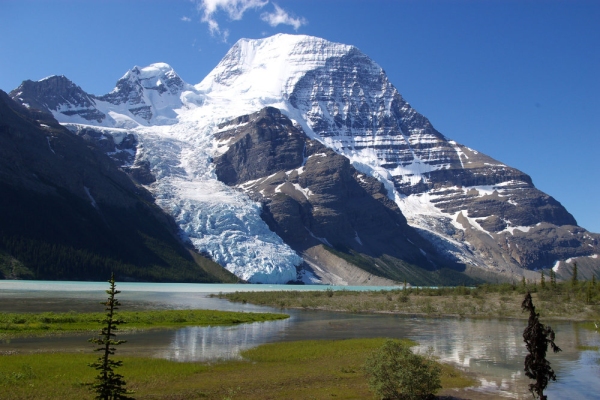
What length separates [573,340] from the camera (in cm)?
5656

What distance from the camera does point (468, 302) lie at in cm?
10544

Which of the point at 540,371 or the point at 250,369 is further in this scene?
the point at 250,369

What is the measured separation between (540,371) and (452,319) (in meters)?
67.8

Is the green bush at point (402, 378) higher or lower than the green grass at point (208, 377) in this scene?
higher

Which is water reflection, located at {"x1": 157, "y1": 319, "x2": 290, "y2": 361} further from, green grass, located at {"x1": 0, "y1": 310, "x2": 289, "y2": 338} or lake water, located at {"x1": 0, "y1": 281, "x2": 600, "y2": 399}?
green grass, located at {"x1": 0, "y1": 310, "x2": 289, "y2": 338}

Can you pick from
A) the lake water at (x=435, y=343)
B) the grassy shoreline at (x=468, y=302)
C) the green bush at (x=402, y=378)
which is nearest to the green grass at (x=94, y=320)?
the lake water at (x=435, y=343)

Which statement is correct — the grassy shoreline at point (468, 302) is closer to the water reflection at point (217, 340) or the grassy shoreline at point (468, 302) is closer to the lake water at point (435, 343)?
the lake water at point (435, 343)

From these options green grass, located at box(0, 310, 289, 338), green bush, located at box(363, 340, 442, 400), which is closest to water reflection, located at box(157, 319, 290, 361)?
green grass, located at box(0, 310, 289, 338)

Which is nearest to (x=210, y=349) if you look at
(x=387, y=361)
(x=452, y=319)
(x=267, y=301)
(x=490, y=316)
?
(x=387, y=361)

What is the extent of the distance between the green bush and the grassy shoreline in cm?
6458

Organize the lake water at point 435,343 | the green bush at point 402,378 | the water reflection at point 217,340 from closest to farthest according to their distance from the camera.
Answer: the green bush at point 402,378
the lake water at point 435,343
the water reflection at point 217,340

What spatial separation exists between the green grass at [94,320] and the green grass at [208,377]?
41.7 feet

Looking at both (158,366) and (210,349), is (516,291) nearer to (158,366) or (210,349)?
(210,349)

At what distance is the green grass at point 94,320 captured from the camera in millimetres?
51094
